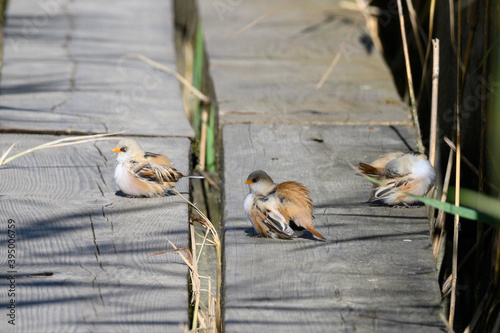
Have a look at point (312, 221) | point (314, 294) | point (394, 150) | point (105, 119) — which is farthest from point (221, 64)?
point (314, 294)

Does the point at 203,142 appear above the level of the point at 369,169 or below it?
below

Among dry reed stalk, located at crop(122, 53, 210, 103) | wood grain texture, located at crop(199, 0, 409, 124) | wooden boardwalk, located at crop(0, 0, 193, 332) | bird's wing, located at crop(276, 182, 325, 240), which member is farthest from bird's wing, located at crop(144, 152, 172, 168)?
dry reed stalk, located at crop(122, 53, 210, 103)

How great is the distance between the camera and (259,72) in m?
5.16

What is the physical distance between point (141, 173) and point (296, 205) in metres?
0.85

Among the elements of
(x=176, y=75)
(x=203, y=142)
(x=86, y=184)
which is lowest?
(x=203, y=142)

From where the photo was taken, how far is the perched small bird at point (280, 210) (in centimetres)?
284

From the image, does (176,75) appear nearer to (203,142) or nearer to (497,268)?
(203,142)

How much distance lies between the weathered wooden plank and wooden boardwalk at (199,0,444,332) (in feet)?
1.49

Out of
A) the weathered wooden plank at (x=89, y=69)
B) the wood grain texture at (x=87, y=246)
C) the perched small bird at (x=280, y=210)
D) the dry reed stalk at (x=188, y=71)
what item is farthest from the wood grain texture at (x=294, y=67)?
the perched small bird at (x=280, y=210)

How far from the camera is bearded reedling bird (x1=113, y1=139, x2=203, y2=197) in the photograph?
322 cm

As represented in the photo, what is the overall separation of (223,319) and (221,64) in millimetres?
3153

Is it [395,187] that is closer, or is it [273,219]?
[273,219]

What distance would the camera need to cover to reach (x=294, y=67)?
207 inches

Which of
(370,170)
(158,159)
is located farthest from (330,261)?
(158,159)
